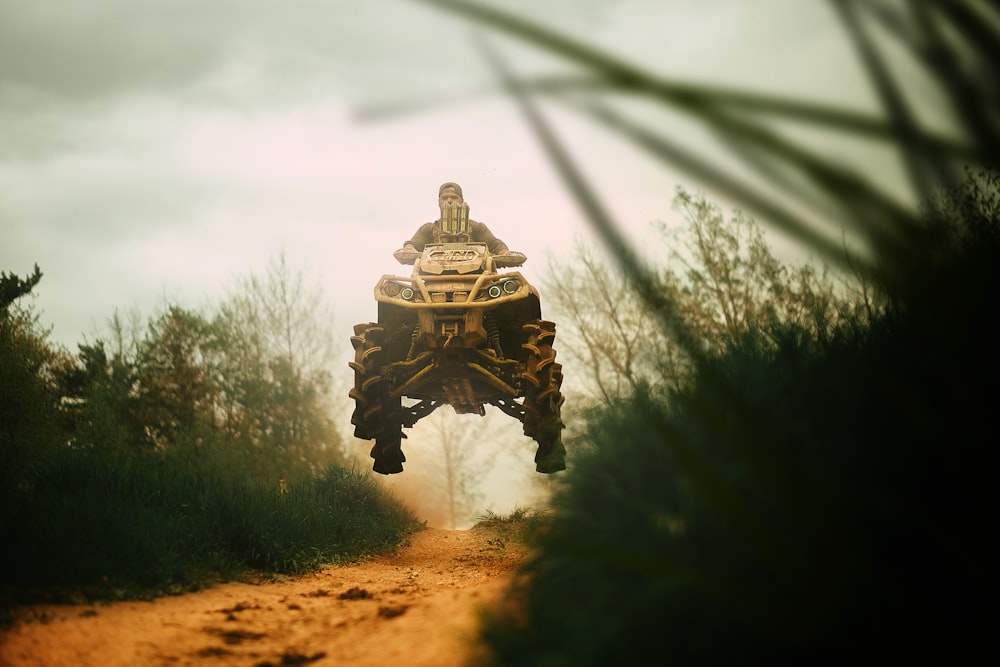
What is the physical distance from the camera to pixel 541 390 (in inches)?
316

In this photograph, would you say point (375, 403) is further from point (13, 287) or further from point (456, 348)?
point (13, 287)

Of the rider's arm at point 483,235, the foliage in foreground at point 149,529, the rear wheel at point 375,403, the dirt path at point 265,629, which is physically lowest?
the dirt path at point 265,629

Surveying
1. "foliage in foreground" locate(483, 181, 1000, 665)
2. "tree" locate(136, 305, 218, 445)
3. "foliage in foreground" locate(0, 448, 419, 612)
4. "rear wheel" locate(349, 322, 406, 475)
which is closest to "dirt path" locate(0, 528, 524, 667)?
"foliage in foreground" locate(0, 448, 419, 612)

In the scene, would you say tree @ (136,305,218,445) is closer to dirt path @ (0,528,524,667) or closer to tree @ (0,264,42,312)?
tree @ (0,264,42,312)

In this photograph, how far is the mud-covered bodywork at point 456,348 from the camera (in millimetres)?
7645

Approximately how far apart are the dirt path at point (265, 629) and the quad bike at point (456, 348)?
9.15 ft

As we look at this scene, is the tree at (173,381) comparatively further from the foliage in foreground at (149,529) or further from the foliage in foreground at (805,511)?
the foliage in foreground at (805,511)

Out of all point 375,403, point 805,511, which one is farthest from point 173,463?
point 805,511

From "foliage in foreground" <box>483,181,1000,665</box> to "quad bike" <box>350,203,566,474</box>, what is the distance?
4.15 meters

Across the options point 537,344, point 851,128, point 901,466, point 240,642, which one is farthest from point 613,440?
point 537,344

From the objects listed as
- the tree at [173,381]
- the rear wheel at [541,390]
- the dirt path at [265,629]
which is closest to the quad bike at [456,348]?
the rear wheel at [541,390]

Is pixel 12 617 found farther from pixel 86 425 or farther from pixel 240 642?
pixel 86 425

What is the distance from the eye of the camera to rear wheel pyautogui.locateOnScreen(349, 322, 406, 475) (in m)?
8.22

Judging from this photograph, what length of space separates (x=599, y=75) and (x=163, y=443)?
17588mm
